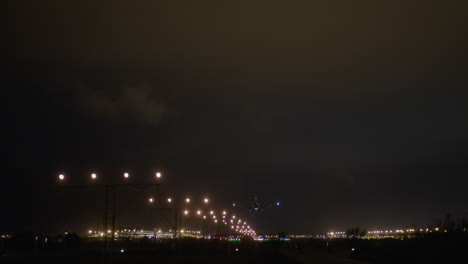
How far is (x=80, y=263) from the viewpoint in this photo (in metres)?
46.4

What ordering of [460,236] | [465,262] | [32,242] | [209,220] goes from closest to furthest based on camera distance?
[465,262]
[460,236]
[32,242]
[209,220]

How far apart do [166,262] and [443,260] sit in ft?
74.1

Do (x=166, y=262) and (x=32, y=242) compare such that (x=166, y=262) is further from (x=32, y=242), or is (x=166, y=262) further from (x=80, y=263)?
(x=32, y=242)

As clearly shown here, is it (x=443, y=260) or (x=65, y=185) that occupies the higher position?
(x=65, y=185)

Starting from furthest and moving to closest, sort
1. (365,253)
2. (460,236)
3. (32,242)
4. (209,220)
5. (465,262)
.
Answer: (209,220) < (32,242) < (365,253) < (460,236) < (465,262)

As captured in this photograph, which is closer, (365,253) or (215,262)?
(215,262)

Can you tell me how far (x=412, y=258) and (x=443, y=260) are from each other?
6.27 m

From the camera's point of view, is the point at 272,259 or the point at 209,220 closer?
the point at 272,259

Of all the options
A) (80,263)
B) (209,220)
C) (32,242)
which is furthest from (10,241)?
(209,220)

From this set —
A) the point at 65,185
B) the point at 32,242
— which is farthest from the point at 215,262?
the point at 32,242

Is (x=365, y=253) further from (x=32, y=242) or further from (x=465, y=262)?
(x=32, y=242)

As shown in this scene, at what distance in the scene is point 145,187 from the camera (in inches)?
2258

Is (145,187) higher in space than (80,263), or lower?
higher

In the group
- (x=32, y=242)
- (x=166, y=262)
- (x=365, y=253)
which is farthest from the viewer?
(x=32, y=242)
